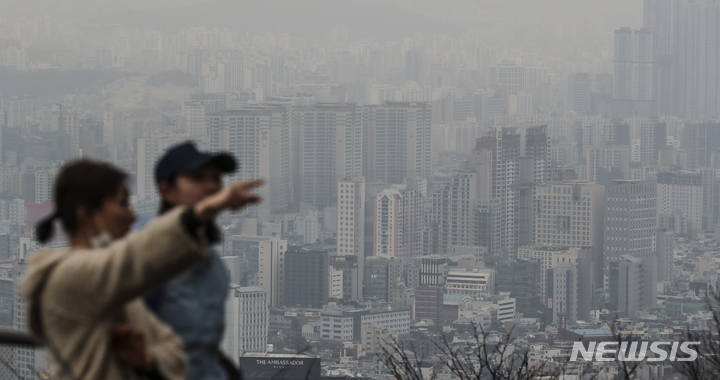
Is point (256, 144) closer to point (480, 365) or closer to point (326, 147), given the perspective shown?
point (326, 147)

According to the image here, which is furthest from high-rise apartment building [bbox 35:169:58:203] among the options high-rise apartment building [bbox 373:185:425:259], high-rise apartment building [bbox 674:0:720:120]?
high-rise apartment building [bbox 674:0:720:120]

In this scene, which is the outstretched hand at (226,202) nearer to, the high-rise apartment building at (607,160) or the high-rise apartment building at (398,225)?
the high-rise apartment building at (398,225)

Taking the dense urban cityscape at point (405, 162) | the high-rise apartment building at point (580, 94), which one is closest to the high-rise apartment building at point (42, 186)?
the dense urban cityscape at point (405, 162)

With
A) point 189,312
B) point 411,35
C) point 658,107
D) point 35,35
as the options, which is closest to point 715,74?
point 658,107

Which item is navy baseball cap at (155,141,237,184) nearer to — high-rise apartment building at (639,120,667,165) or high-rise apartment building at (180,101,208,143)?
high-rise apartment building at (180,101,208,143)

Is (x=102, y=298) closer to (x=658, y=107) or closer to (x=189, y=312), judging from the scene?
(x=189, y=312)

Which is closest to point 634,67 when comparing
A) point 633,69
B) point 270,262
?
point 633,69
